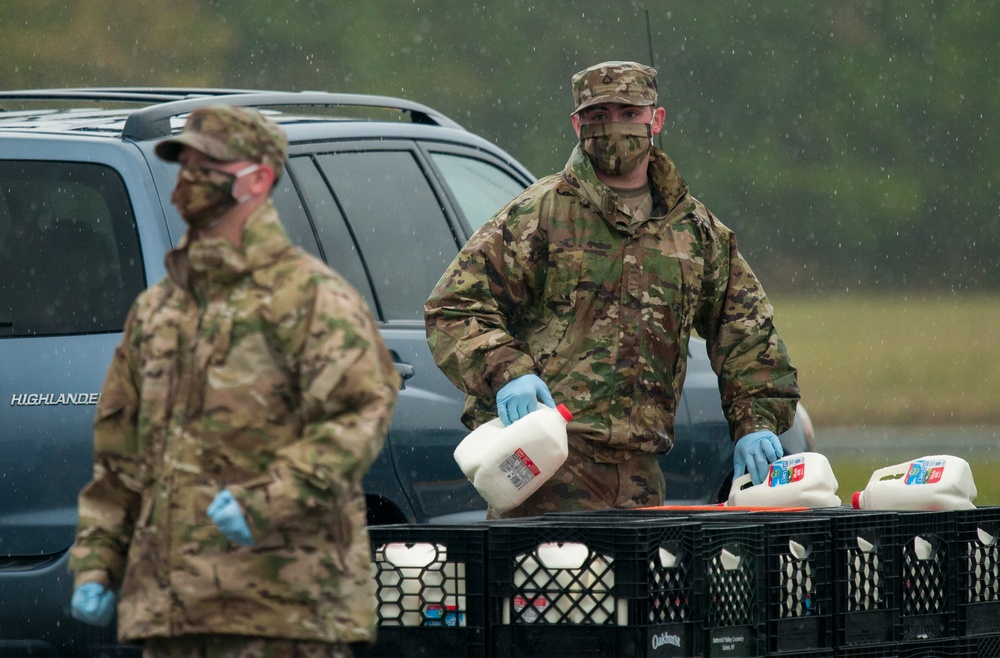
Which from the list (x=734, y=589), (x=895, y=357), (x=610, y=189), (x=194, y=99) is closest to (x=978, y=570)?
(x=734, y=589)

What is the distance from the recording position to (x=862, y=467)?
21078mm

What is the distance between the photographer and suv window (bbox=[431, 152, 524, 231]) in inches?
278

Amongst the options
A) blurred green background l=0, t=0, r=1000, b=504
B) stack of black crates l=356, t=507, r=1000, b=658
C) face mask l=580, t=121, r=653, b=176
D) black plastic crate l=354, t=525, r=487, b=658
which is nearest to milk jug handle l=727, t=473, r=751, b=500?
stack of black crates l=356, t=507, r=1000, b=658

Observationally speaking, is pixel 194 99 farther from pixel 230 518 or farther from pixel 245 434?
pixel 230 518

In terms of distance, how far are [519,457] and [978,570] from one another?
1351 mm

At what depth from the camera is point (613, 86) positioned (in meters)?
5.69

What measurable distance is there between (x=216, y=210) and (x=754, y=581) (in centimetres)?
172

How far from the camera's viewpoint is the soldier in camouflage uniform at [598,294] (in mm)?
5645

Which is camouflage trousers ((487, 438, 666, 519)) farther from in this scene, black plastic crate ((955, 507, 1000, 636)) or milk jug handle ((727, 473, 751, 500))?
black plastic crate ((955, 507, 1000, 636))

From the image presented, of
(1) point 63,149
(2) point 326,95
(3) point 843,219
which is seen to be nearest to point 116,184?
(1) point 63,149

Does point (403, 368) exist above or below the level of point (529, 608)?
above

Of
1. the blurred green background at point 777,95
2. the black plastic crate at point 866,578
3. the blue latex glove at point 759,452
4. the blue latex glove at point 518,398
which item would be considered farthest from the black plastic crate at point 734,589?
the blurred green background at point 777,95

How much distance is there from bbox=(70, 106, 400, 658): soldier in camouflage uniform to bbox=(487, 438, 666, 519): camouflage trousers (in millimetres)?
1831

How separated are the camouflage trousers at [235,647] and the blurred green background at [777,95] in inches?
1396
